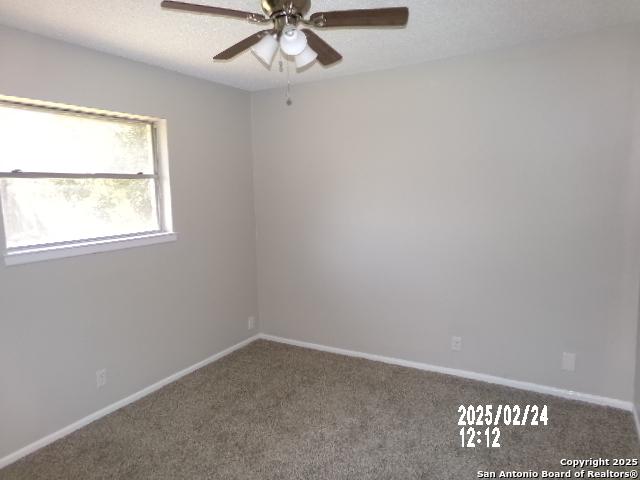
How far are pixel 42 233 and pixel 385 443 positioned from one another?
2.42 m

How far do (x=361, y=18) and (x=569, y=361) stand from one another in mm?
2601

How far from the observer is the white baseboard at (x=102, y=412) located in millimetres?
2287

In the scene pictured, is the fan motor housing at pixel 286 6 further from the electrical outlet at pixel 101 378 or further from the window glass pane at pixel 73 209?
the electrical outlet at pixel 101 378

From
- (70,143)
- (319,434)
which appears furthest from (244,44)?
(319,434)

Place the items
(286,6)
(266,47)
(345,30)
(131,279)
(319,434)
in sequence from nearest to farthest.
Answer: (286,6) < (266,47) < (345,30) < (319,434) < (131,279)

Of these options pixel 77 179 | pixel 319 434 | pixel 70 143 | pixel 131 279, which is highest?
pixel 70 143

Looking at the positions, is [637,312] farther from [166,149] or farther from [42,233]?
[42,233]

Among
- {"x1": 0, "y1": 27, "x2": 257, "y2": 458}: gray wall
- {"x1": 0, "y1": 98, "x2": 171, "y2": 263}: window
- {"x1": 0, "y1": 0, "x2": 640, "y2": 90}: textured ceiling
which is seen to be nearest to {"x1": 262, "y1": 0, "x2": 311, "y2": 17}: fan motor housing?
{"x1": 0, "y1": 0, "x2": 640, "y2": 90}: textured ceiling

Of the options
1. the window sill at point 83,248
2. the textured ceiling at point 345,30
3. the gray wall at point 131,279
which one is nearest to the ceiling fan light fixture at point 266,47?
the textured ceiling at point 345,30

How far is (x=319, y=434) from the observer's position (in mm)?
2467

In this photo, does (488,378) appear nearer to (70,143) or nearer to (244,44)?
(244,44)

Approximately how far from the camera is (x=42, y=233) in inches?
97.1

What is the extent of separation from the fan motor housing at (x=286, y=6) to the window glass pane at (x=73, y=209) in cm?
185

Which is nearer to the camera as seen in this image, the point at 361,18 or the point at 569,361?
the point at 361,18
